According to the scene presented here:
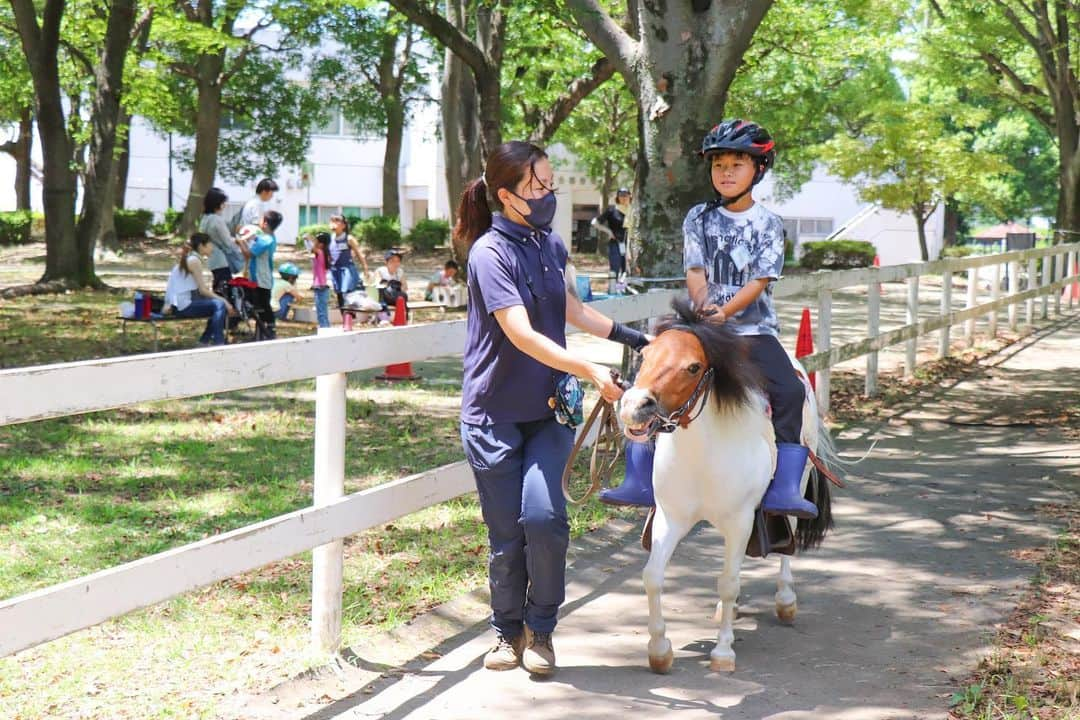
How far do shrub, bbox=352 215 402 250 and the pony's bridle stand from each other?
37.0 meters

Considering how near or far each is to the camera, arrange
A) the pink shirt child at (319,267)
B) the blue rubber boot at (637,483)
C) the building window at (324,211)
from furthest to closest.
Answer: the building window at (324,211) → the pink shirt child at (319,267) → the blue rubber boot at (637,483)

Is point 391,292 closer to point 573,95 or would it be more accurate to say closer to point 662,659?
point 573,95

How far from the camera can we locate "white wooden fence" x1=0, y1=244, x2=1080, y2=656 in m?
3.53

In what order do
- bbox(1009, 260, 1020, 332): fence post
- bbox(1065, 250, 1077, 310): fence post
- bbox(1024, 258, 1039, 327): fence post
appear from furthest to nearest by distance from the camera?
1. bbox(1065, 250, 1077, 310): fence post
2. bbox(1024, 258, 1039, 327): fence post
3. bbox(1009, 260, 1020, 332): fence post

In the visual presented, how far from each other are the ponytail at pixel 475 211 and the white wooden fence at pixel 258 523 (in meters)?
0.60

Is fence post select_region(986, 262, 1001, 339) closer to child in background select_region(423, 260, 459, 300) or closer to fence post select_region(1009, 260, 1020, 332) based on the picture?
fence post select_region(1009, 260, 1020, 332)

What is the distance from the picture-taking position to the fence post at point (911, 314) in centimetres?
1317

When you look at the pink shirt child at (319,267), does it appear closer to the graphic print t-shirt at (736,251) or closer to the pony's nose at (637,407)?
the graphic print t-shirt at (736,251)

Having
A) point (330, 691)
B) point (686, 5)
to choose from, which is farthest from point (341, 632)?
point (686, 5)

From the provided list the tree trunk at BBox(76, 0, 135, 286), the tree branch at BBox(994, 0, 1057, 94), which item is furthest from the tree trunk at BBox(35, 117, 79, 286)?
the tree branch at BBox(994, 0, 1057, 94)

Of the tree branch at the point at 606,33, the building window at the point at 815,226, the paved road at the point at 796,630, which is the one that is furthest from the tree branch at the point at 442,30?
the building window at the point at 815,226

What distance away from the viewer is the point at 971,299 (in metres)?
16.2

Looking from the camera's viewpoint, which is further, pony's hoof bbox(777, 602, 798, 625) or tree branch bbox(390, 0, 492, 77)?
tree branch bbox(390, 0, 492, 77)

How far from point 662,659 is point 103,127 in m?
20.2
